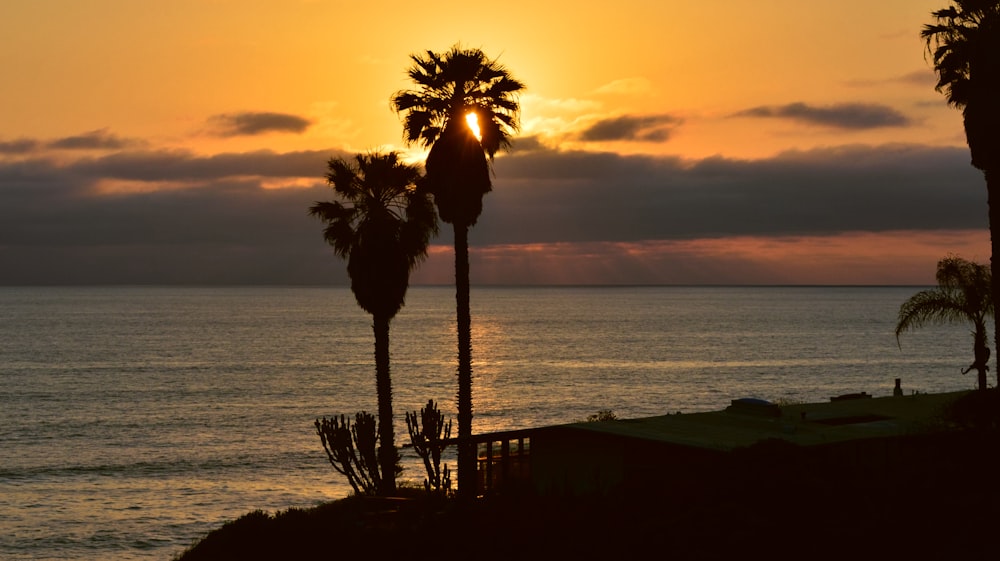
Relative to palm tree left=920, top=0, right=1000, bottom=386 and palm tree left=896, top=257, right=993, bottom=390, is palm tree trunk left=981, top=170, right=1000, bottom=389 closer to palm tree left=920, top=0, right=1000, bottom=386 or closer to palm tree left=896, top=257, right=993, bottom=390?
palm tree left=920, top=0, right=1000, bottom=386

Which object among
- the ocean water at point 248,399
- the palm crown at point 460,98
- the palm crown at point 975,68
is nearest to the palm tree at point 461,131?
the palm crown at point 460,98

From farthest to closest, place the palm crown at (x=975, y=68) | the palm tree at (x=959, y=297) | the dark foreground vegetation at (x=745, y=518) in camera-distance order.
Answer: the palm tree at (x=959, y=297) < the palm crown at (x=975, y=68) < the dark foreground vegetation at (x=745, y=518)

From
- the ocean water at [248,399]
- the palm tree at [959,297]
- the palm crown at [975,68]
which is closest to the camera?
the palm crown at [975,68]

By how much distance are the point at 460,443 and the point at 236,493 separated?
1420 inches

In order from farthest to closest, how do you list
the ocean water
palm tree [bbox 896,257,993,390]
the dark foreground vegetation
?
the ocean water → palm tree [bbox 896,257,993,390] → the dark foreground vegetation

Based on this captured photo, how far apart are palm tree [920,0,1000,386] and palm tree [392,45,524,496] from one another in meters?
14.5

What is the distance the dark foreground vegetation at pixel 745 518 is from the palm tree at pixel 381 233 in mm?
10815

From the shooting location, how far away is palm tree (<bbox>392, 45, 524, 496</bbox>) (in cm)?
3416

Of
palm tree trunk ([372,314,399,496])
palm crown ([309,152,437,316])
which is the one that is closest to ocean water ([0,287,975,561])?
palm tree trunk ([372,314,399,496])

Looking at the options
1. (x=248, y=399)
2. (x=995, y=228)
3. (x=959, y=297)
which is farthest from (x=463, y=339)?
(x=248, y=399)

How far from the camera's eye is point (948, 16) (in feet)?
112

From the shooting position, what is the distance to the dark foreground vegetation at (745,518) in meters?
21.9

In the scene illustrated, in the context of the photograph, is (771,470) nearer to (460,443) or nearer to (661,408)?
(460,443)

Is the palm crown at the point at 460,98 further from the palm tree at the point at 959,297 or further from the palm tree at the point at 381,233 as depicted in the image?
the palm tree at the point at 959,297
